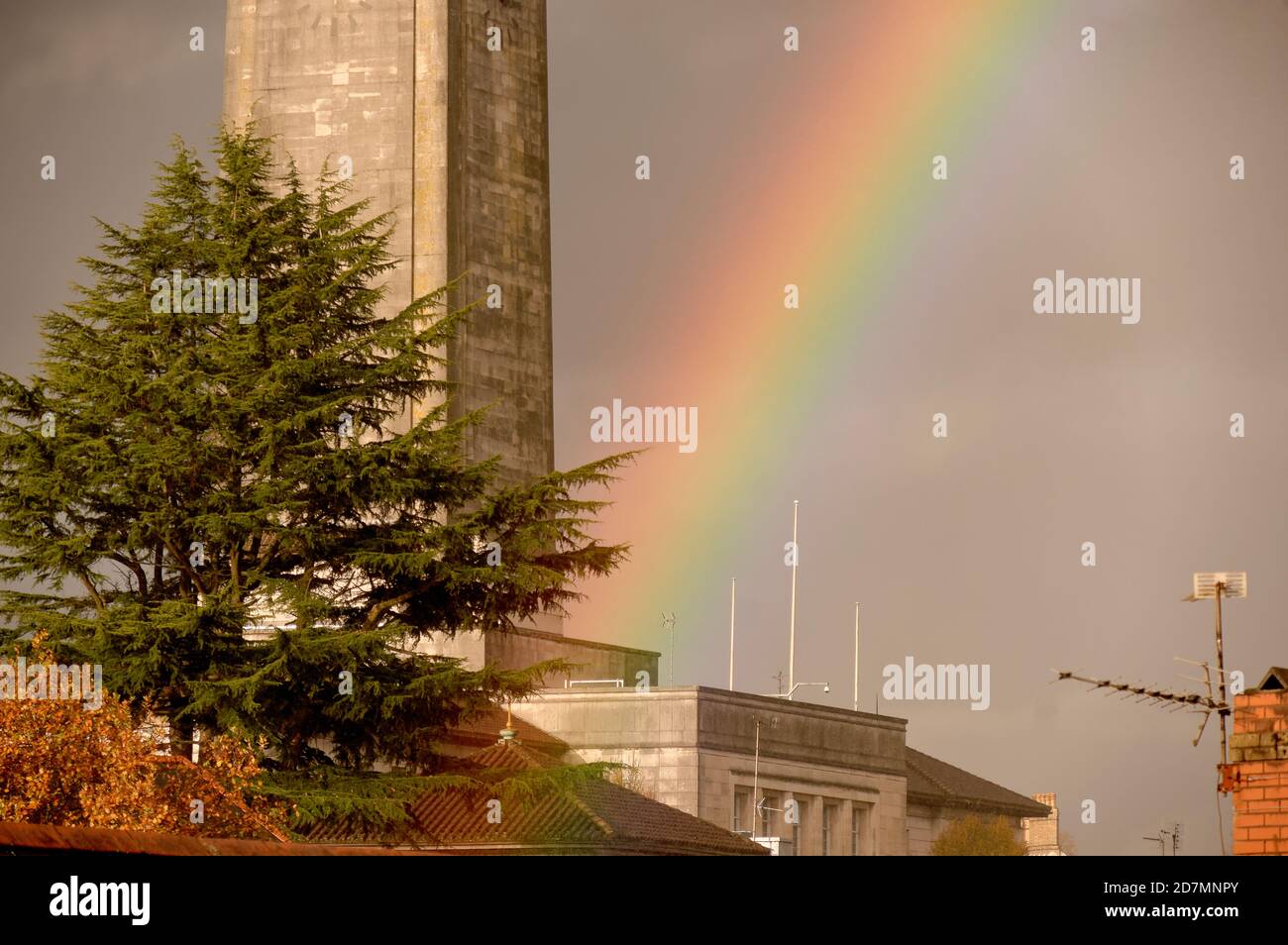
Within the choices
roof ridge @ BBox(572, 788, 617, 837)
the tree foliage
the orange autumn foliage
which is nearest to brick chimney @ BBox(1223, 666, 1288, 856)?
the orange autumn foliage

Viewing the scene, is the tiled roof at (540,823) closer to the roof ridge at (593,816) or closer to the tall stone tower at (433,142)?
the roof ridge at (593,816)

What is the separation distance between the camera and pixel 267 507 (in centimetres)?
3956

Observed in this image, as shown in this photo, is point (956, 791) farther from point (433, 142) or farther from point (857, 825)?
point (433, 142)

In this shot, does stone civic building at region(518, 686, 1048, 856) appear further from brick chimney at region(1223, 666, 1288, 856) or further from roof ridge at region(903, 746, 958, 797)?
brick chimney at region(1223, 666, 1288, 856)

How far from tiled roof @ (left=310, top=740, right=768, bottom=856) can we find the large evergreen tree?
1.52 m

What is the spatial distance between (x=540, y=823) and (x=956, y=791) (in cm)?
5055

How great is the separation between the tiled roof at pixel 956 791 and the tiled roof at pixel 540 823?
36615mm

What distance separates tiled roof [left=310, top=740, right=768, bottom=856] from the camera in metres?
41.5

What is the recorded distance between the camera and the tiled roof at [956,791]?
88662mm

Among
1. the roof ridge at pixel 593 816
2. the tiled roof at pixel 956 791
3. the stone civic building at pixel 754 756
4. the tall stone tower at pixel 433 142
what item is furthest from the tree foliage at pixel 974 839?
the roof ridge at pixel 593 816

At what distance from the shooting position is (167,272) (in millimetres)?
42156

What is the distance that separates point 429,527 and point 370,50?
94.4ft

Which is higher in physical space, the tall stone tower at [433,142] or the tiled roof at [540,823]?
the tall stone tower at [433,142]

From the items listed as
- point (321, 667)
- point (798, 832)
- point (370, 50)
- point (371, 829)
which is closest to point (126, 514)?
point (321, 667)
